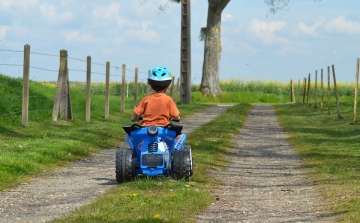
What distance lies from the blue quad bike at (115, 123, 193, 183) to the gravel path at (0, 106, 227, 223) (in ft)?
1.34

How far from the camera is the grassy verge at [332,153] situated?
1010 cm

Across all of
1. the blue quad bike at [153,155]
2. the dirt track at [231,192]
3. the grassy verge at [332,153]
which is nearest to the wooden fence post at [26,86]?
the dirt track at [231,192]

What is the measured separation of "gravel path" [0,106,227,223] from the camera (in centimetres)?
902

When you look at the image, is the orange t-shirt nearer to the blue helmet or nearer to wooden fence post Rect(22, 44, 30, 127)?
the blue helmet

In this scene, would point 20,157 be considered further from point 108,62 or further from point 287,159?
point 108,62

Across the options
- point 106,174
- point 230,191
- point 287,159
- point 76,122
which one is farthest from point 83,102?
point 230,191

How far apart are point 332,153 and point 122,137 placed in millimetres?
5716

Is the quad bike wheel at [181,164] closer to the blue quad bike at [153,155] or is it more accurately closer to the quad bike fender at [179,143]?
the blue quad bike at [153,155]

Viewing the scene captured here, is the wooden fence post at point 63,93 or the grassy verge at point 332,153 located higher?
the wooden fence post at point 63,93

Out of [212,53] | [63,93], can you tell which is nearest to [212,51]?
[212,53]

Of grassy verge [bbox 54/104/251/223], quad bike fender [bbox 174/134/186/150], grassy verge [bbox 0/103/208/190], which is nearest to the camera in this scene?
grassy verge [bbox 54/104/251/223]

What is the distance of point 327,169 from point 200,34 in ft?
130

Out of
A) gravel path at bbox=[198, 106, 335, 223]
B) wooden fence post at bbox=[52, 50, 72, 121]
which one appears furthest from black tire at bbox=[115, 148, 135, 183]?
wooden fence post at bbox=[52, 50, 72, 121]

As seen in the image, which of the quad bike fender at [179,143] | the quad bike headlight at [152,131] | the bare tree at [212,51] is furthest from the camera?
the bare tree at [212,51]
